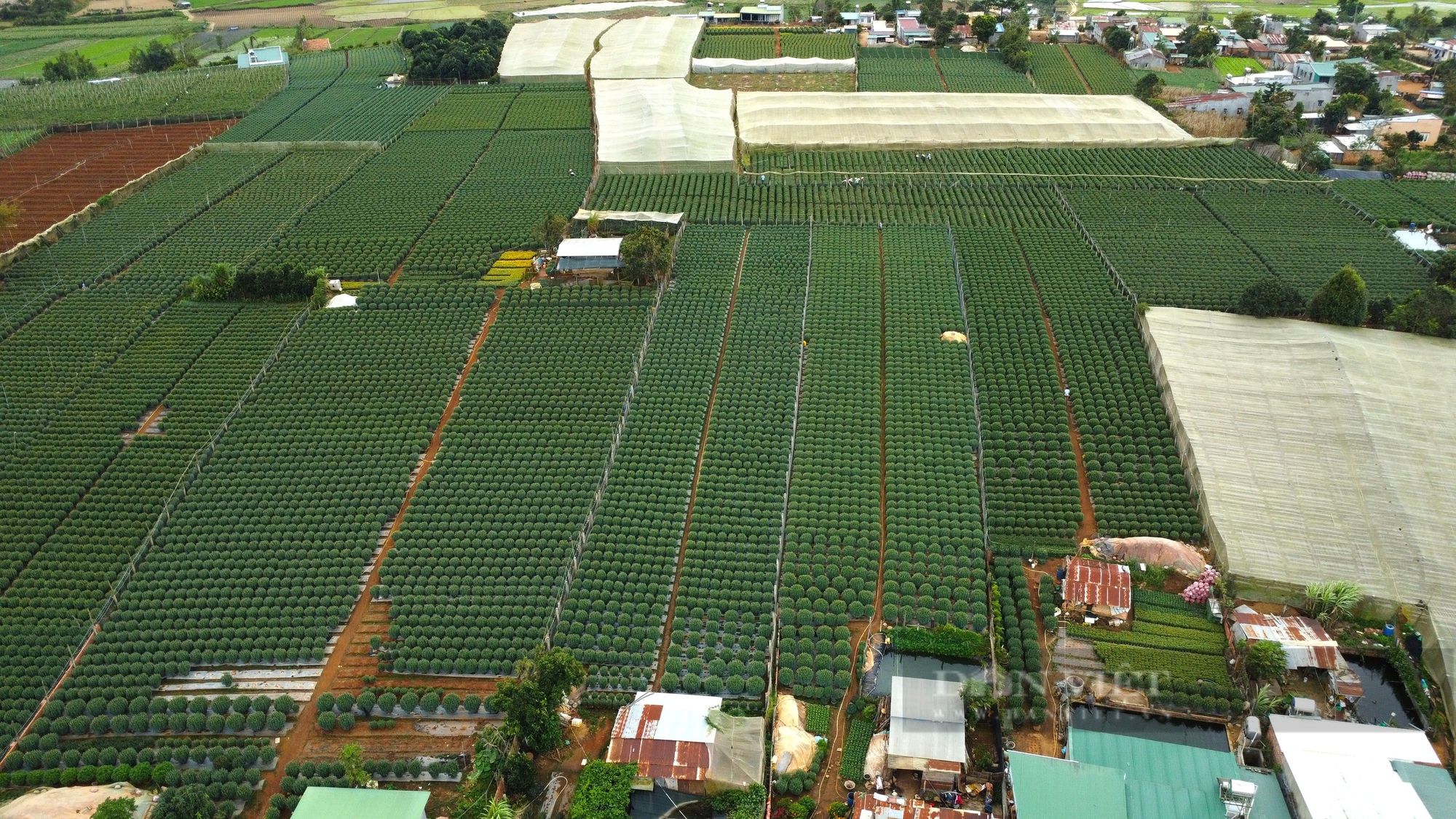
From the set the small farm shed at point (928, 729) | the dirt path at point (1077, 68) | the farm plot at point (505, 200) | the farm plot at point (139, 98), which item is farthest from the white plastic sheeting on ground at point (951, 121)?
the small farm shed at point (928, 729)

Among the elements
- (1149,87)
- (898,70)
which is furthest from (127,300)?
(1149,87)

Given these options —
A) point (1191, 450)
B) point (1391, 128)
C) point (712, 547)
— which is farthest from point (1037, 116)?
point (712, 547)

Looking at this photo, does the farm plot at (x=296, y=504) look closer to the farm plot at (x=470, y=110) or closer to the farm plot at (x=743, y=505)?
the farm plot at (x=743, y=505)

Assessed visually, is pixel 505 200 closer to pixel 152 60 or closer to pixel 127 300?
pixel 127 300

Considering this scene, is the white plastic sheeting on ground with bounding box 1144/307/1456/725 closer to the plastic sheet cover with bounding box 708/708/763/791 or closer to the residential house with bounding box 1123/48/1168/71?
the plastic sheet cover with bounding box 708/708/763/791

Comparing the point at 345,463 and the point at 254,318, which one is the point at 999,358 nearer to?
the point at 345,463

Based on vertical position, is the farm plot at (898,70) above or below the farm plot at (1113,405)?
above
